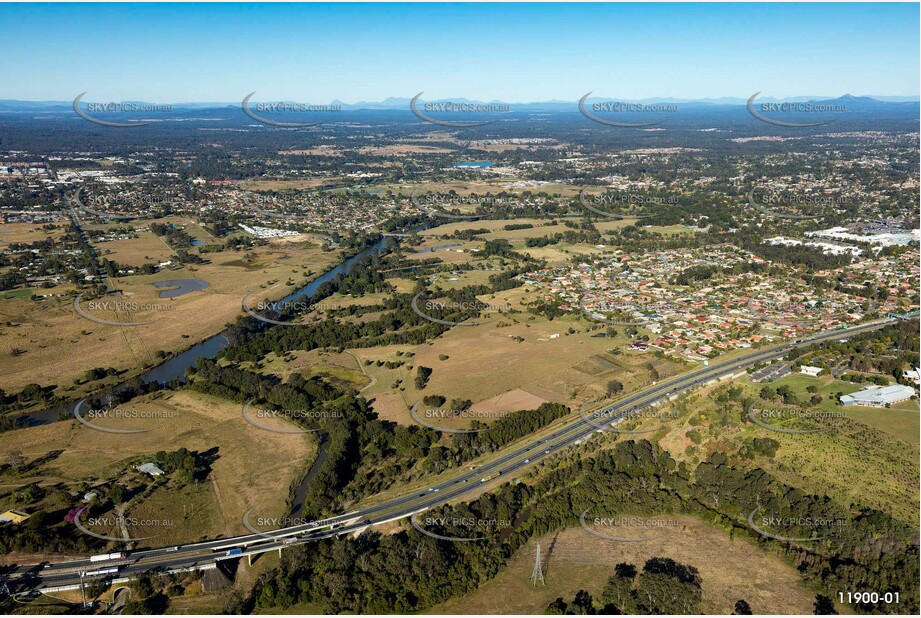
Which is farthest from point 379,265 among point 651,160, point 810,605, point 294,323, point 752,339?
point 651,160

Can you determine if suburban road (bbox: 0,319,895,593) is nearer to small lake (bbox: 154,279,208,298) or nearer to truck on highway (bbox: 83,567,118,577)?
truck on highway (bbox: 83,567,118,577)

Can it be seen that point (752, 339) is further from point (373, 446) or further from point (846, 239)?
point (846, 239)

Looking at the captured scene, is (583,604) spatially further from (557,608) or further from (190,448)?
(190,448)

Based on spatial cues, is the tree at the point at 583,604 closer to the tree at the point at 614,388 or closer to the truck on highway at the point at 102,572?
the tree at the point at 614,388

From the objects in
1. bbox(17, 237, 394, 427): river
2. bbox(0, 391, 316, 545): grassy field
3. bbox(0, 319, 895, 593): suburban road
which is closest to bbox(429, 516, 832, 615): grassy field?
bbox(0, 319, 895, 593): suburban road

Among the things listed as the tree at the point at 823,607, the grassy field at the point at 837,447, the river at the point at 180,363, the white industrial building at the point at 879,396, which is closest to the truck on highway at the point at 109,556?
the river at the point at 180,363
